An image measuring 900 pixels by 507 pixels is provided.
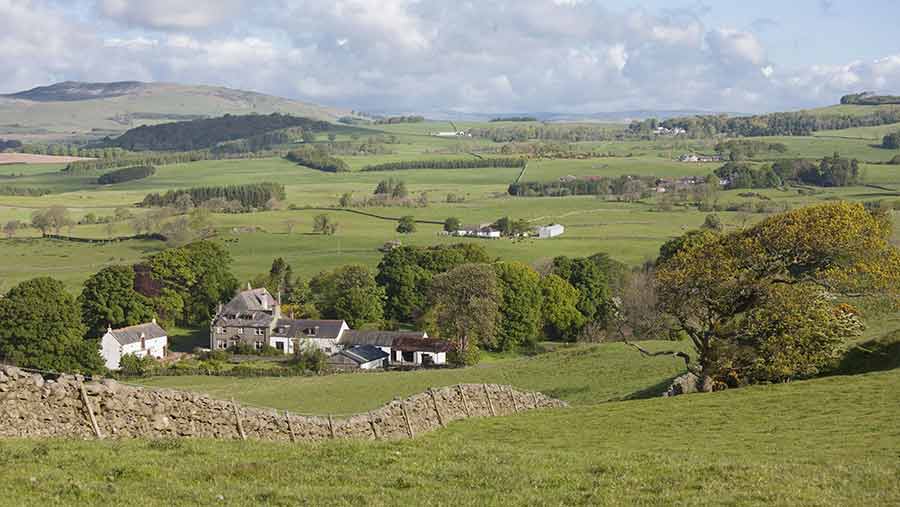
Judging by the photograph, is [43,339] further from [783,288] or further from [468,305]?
[783,288]

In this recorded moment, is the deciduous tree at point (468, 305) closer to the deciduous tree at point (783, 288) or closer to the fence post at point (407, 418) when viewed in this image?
the deciduous tree at point (783, 288)

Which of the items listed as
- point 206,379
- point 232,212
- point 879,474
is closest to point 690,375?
point 879,474

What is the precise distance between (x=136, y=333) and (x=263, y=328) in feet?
38.6

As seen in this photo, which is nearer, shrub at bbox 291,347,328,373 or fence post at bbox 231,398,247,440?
fence post at bbox 231,398,247,440

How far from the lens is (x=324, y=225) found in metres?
140

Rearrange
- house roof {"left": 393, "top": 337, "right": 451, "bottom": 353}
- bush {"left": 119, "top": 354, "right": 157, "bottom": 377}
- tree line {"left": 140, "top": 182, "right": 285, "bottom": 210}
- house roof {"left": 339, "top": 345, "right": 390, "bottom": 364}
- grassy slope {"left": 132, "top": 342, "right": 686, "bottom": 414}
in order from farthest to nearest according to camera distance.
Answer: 1. tree line {"left": 140, "top": 182, "right": 285, "bottom": 210}
2. house roof {"left": 393, "top": 337, "right": 451, "bottom": 353}
3. house roof {"left": 339, "top": 345, "right": 390, "bottom": 364}
4. bush {"left": 119, "top": 354, "right": 157, "bottom": 377}
5. grassy slope {"left": 132, "top": 342, "right": 686, "bottom": 414}

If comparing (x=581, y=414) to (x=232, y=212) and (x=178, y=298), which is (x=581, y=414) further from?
(x=232, y=212)

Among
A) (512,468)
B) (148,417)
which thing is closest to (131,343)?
(148,417)

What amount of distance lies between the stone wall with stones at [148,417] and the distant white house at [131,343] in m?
53.1

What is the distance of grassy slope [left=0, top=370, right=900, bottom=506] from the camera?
14109mm

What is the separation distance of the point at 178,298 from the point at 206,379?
99.5 feet

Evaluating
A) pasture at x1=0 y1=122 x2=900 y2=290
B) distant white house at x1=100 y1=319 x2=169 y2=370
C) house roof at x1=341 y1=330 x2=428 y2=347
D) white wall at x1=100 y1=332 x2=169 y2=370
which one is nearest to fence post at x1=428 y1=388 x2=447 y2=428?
distant white house at x1=100 y1=319 x2=169 y2=370

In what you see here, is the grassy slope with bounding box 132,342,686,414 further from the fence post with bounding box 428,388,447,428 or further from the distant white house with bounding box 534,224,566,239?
the distant white house with bounding box 534,224,566,239

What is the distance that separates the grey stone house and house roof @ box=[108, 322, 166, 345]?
5.94 meters
